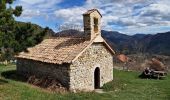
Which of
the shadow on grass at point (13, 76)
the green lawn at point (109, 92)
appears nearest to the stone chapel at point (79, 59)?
the shadow on grass at point (13, 76)

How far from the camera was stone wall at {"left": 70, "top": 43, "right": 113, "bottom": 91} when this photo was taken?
2758 cm

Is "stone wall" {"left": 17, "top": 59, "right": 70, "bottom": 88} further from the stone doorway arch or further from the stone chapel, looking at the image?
the stone doorway arch

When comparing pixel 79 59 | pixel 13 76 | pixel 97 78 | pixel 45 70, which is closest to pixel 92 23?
pixel 79 59

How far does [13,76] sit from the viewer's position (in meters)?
34.5

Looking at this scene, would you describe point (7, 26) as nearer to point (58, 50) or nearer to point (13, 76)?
point (58, 50)

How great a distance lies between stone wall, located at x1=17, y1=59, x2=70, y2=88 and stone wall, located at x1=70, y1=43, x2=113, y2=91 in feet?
1.99

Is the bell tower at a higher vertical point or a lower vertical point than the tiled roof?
higher

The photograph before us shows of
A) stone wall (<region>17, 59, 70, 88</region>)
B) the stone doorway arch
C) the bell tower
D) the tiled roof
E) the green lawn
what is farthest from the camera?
the stone doorway arch

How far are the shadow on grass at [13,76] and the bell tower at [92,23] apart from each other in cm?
746

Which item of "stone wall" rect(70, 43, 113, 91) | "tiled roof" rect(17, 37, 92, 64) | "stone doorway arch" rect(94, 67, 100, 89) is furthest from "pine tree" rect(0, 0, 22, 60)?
"stone doorway arch" rect(94, 67, 100, 89)

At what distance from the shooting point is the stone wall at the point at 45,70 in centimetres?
2752

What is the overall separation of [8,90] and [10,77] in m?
8.42

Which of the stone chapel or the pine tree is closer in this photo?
the pine tree

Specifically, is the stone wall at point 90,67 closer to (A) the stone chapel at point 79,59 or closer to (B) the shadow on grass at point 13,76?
(A) the stone chapel at point 79,59
